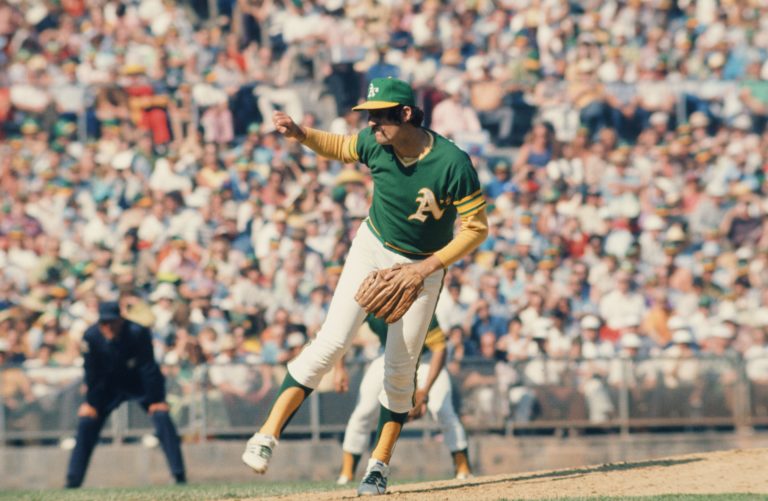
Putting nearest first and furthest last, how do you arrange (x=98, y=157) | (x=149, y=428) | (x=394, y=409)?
(x=394, y=409)
(x=149, y=428)
(x=98, y=157)

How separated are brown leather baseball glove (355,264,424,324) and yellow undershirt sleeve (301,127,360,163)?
0.81 m

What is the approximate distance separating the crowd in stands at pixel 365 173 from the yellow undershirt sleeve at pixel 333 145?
5986 mm

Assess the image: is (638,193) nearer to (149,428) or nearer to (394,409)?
(149,428)

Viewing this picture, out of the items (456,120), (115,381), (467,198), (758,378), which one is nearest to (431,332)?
(115,381)

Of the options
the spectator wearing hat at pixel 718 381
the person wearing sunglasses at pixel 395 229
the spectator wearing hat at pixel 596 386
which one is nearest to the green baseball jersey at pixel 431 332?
the person wearing sunglasses at pixel 395 229

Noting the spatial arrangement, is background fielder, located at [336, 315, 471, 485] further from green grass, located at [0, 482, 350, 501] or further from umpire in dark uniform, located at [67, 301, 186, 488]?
umpire in dark uniform, located at [67, 301, 186, 488]

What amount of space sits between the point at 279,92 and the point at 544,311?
539 centimetres

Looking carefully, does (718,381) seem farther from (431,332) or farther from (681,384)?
(431,332)

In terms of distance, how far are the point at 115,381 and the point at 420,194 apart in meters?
4.88

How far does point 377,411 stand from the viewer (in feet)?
39.4

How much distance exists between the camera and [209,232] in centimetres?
1758

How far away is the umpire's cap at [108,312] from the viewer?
39.2 ft

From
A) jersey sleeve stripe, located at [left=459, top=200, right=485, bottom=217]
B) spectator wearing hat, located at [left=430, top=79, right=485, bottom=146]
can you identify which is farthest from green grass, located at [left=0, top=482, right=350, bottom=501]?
spectator wearing hat, located at [left=430, top=79, right=485, bottom=146]

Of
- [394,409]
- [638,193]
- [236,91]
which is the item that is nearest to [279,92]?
[236,91]
